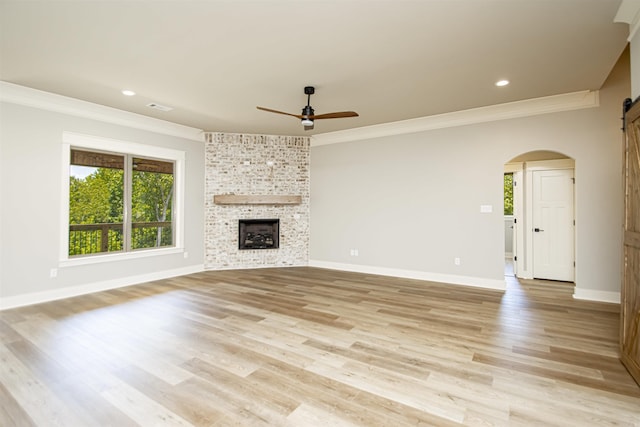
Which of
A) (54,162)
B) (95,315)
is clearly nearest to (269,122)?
(54,162)

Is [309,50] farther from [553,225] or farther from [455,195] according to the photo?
[553,225]

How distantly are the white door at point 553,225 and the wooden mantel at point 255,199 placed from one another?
4.65m

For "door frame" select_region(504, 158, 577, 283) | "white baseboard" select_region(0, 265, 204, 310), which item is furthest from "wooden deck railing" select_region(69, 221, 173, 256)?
"door frame" select_region(504, 158, 577, 283)

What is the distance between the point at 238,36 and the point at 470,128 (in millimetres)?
4016

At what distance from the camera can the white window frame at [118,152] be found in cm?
446

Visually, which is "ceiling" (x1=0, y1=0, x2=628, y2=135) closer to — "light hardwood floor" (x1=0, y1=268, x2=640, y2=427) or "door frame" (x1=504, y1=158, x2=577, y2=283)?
"door frame" (x1=504, y1=158, x2=577, y2=283)

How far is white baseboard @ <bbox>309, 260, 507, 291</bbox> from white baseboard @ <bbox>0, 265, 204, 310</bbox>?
289cm

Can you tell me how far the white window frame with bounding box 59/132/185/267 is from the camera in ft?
14.6

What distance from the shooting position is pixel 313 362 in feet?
8.32

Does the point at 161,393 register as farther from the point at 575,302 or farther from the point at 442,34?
the point at 575,302

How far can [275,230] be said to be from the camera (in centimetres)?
677

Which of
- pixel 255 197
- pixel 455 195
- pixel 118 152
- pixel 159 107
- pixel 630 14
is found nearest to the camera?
pixel 630 14

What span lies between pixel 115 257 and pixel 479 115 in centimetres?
645

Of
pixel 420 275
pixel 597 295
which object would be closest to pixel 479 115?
pixel 420 275
